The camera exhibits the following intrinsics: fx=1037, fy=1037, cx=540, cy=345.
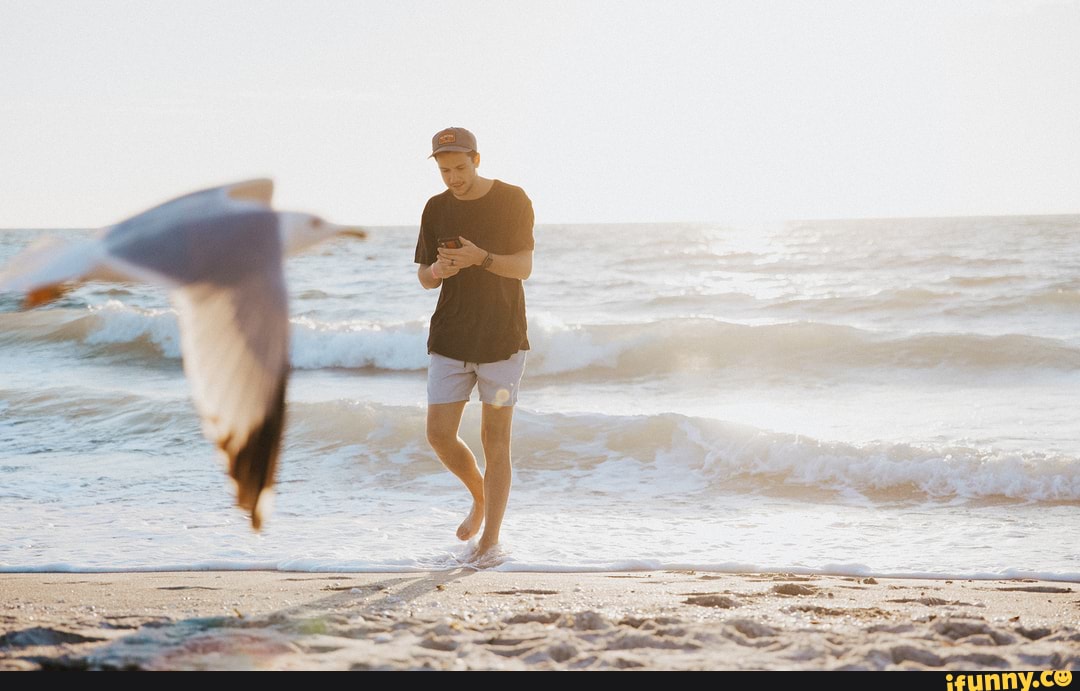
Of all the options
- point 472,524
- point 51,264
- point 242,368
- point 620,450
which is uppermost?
point 51,264

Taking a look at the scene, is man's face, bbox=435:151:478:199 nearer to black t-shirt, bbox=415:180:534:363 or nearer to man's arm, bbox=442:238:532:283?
black t-shirt, bbox=415:180:534:363

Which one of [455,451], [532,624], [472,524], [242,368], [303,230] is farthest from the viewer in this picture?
[472,524]

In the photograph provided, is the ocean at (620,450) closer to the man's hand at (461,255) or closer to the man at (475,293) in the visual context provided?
the man at (475,293)

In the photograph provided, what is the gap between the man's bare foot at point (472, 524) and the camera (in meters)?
4.27

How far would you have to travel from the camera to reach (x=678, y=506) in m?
5.60

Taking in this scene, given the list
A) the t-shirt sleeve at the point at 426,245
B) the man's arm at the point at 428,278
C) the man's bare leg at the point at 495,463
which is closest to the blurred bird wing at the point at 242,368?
the man's arm at the point at 428,278

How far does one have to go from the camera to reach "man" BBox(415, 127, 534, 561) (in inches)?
145

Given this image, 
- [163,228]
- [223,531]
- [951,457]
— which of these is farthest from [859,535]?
[163,228]

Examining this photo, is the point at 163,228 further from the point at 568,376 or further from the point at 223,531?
the point at 568,376

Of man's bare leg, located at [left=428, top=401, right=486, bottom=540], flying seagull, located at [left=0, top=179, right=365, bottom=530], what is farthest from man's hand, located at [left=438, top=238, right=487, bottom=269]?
flying seagull, located at [left=0, top=179, right=365, bottom=530]

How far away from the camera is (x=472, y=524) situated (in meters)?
4.29

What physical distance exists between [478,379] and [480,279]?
0.41 meters

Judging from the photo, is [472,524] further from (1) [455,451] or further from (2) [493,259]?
(2) [493,259]

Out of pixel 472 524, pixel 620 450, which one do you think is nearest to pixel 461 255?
pixel 472 524
